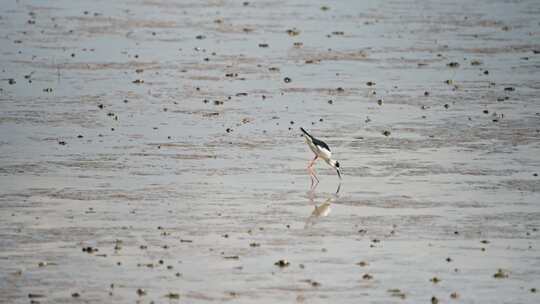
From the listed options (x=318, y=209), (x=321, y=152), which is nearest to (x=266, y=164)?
(x=321, y=152)

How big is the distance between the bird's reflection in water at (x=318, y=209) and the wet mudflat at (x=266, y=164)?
0.05 m

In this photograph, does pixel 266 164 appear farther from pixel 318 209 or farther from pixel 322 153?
pixel 318 209

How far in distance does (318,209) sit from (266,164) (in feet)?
9.88

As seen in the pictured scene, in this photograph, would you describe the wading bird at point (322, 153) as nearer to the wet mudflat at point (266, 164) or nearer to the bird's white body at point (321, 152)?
the bird's white body at point (321, 152)

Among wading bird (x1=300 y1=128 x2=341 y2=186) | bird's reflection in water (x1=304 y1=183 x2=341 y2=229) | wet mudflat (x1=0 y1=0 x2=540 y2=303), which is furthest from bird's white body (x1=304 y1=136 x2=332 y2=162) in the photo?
bird's reflection in water (x1=304 y1=183 x2=341 y2=229)

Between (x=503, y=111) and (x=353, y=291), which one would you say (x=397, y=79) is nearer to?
(x=503, y=111)

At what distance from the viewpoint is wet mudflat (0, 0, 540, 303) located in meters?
15.7

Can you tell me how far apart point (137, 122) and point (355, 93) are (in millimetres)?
5710

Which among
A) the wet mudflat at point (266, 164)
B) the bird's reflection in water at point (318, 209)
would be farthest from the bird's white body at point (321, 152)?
the bird's reflection in water at point (318, 209)

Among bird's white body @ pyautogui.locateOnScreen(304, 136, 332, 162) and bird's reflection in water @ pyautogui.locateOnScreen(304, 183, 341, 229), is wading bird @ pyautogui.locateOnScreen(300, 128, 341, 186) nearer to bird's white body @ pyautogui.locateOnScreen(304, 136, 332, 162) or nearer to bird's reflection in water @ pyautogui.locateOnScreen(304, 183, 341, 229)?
bird's white body @ pyautogui.locateOnScreen(304, 136, 332, 162)

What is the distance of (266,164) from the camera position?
72.2 feet

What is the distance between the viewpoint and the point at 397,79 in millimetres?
30781

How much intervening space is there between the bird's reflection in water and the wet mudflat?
48 millimetres

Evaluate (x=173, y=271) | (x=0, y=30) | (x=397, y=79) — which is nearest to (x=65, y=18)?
(x=0, y=30)
